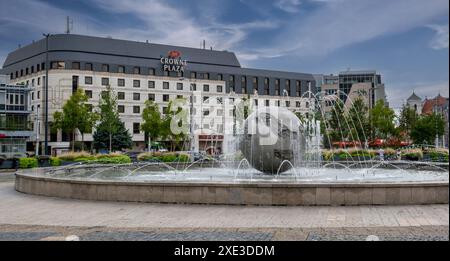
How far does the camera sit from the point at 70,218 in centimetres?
1191

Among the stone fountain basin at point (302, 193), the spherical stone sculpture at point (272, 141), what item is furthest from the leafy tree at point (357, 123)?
the stone fountain basin at point (302, 193)

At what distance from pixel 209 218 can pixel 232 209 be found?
1.41 metres

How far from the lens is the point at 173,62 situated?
281 feet

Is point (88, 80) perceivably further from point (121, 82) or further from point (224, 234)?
point (224, 234)

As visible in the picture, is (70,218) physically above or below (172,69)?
below

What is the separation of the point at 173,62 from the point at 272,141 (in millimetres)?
69763

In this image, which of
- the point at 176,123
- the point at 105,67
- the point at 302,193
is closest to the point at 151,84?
the point at 105,67

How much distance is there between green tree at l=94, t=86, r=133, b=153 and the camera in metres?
63.8

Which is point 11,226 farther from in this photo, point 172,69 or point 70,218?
point 172,69

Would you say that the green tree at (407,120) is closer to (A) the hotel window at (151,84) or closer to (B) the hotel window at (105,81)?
(A) the hotel window at (151,84)

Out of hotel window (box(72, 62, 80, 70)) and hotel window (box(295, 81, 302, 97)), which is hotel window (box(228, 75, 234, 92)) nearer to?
hotel window (box(295, 81, 302, 97))

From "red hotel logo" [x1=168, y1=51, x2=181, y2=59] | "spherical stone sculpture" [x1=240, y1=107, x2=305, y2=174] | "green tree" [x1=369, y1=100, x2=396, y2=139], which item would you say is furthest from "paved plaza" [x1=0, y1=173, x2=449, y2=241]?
"red hotel logo" [x1=168, y1=51, x2=181, y2=59]
